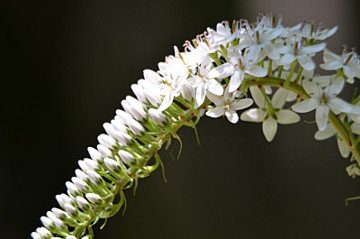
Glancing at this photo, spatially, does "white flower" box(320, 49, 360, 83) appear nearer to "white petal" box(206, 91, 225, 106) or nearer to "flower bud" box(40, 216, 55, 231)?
"white petal" box(206, 91, 225, 106)

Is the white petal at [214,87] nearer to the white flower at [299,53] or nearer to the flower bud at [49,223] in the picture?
the white flower at [299,53]

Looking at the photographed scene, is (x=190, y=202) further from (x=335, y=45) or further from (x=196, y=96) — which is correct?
(x=196, y=96)

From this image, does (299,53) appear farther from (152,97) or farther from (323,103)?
(152,97)

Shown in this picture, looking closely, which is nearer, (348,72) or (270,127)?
(348,72)

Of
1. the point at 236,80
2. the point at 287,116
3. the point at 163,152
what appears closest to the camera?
the point at 236,80

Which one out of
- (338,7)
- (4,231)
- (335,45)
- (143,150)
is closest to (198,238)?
(4,231)

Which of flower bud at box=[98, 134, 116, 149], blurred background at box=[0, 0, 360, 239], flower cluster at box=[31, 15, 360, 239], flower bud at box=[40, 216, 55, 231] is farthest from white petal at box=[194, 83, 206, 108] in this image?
blurred background at box=[0, 0, 360, 239]

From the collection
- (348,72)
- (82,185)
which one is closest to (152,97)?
(82,185)

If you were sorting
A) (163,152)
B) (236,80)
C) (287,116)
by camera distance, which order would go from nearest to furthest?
(236,80) → (287,116) → (163,152)
